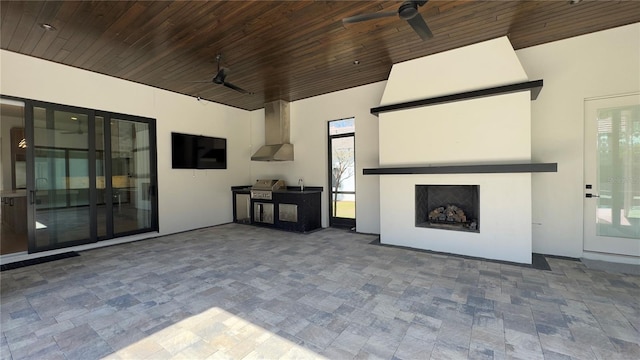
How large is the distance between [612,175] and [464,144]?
6.32 ft

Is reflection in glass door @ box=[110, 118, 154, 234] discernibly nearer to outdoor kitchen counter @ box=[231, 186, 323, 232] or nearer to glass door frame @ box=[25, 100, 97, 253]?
glass door frame @ box=[25, 100, 97, 253]

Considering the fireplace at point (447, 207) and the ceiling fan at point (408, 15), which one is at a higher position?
the ceiling fan at point (408, 15)

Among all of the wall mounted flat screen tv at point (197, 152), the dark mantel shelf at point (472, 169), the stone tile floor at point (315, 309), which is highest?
the wall mounted flat screen tv at point (197, 152)

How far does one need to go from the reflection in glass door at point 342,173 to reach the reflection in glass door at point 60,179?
4.55 m

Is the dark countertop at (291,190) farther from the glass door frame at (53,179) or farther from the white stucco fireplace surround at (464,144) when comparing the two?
the glass door frame at (53,179)

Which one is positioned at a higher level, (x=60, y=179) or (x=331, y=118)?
(x=331, y=118)

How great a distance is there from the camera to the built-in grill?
605 centimetres

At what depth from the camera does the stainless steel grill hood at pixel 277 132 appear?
6.29 meters

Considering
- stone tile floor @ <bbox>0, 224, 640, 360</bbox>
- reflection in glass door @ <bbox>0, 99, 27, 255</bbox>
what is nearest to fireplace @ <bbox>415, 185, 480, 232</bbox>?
stone tile floor @ <bbox>0, 224, 640, 360</bbox>

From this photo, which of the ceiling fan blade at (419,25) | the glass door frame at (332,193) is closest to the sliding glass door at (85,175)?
the glass door frame at (332,193)

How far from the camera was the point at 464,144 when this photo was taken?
12.7ft

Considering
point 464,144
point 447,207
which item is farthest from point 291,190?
point 464,144

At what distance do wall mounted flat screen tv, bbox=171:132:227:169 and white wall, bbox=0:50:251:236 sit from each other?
4.5 inches

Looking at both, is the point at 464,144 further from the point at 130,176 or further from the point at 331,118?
the point at 130,176
